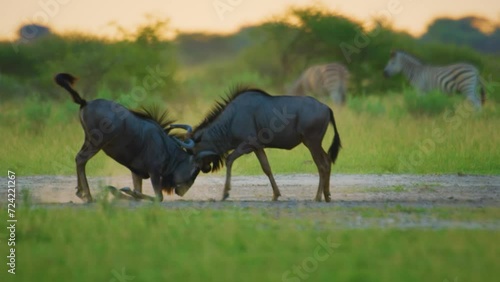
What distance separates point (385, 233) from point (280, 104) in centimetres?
312

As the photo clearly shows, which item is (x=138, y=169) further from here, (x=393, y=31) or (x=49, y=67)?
(x=393, y=31)

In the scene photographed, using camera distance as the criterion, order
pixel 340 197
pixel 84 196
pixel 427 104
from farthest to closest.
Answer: pixel 427 104
pixel 340 197
pixel 84 196

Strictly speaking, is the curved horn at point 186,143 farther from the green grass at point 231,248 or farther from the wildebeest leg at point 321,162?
the green grass at point 231,248

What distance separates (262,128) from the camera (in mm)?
10383

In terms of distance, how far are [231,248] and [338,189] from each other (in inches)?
181

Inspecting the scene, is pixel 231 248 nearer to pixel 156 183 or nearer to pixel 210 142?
pixel 156 183

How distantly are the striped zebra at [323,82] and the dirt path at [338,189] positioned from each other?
10.1 m

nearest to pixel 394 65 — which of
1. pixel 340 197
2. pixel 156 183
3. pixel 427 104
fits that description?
pixel 427 104

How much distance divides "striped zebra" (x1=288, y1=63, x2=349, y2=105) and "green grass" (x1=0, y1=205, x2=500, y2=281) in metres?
14.1

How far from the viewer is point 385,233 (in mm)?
7477

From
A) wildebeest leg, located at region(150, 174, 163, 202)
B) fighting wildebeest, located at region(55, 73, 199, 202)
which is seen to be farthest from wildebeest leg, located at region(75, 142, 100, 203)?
wildebeest leg, located at region(150, 174, 163, 202)

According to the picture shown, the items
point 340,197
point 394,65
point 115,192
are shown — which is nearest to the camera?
point 115,192

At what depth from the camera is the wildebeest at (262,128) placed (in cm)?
1034

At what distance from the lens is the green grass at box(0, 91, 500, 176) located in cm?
1316
